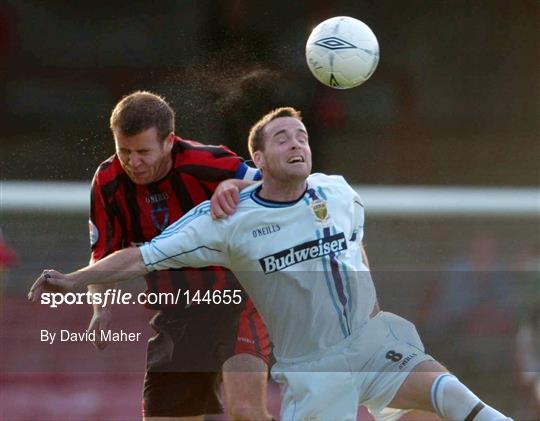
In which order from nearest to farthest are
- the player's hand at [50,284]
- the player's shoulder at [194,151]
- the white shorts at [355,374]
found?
the player's hand at [50,284]
the white shorts at [355,374]
the player's shoulder at [194,151]

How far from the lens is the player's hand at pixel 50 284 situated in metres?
4.21

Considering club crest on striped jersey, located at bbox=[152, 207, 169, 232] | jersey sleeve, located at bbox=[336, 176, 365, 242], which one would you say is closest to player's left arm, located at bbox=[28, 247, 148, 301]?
club crest on striped jersey, located at bbox=[152, 207, 169, 232]

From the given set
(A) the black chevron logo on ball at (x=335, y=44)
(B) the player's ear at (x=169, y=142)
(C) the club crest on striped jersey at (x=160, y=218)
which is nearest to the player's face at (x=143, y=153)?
(B) the player's ear at (x=169, y=142)

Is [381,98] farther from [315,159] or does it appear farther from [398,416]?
[398,416]

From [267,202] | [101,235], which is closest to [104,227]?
[101,235]

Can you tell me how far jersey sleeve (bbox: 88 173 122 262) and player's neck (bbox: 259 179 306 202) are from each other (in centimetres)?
68

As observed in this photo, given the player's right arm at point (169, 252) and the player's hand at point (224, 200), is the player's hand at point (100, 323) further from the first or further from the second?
the player's hand at point (224, 200)

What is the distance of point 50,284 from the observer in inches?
167

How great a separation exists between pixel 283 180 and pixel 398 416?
3.57 feet

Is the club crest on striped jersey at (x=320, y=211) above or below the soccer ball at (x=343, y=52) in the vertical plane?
below

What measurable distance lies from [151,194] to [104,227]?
252mm

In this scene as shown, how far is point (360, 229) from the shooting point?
464 centimetres

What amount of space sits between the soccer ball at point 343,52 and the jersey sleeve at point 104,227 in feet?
3.74

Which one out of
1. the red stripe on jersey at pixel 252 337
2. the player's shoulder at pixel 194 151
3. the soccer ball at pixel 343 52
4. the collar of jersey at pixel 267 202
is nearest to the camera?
the collar of jersey at pixel 267 202
